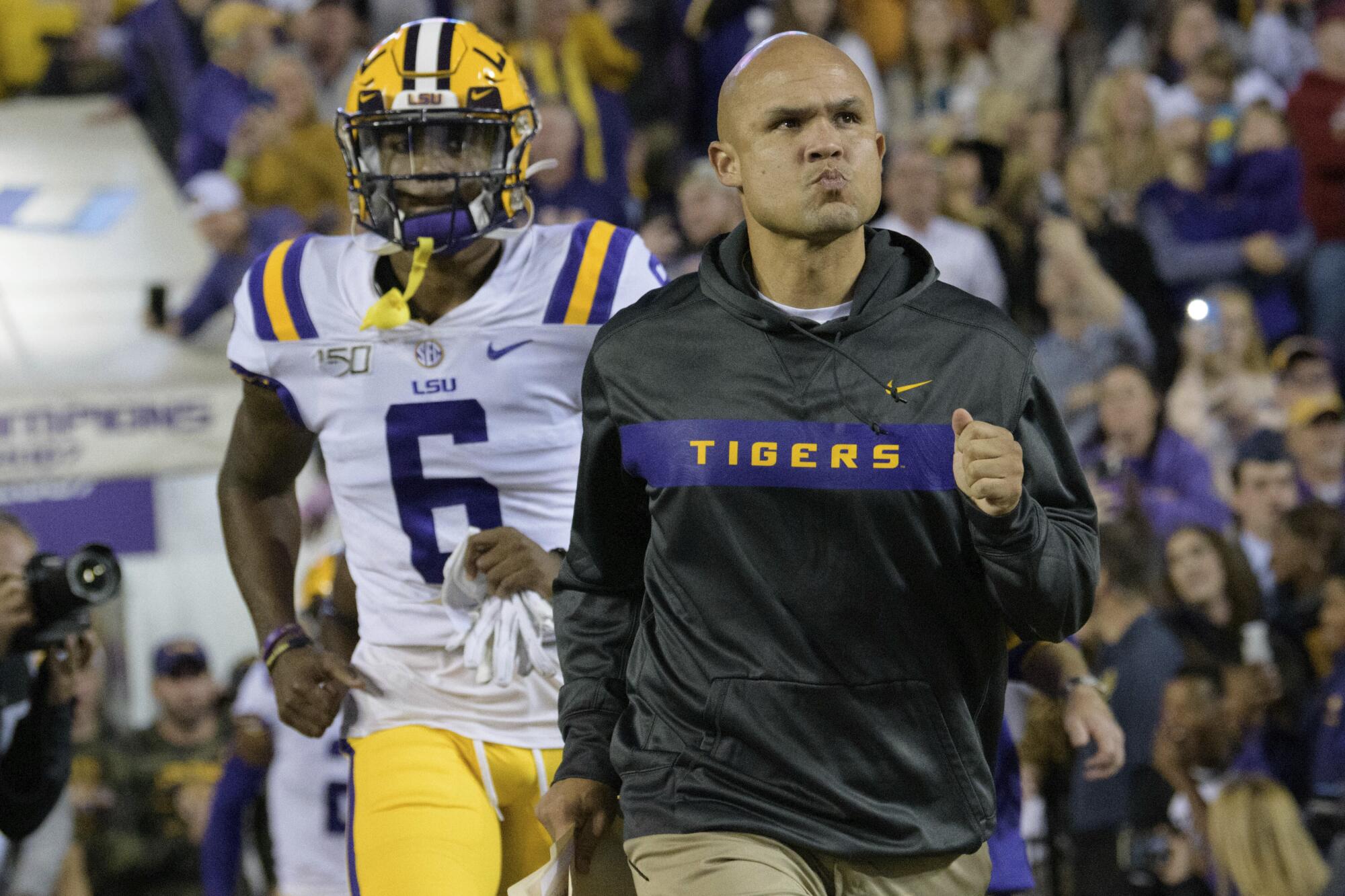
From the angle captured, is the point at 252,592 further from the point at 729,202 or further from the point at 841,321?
the point at 729,202

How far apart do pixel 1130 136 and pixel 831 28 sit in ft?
5.25

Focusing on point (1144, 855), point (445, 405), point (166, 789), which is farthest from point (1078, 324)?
point (445, 405)

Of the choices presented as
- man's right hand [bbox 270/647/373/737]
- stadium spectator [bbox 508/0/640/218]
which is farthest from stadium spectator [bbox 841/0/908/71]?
man's right hand [bbox 270/647/373/737]

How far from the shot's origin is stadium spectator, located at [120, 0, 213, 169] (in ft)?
30.3

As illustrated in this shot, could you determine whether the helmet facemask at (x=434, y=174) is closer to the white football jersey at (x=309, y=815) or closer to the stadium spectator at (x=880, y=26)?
the white football jersey at (x=309, y=815)

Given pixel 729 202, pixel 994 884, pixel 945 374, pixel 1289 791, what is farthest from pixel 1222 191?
pixel 945 374

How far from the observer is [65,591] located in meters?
4.20

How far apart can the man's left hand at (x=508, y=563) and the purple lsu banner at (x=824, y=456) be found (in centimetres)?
80

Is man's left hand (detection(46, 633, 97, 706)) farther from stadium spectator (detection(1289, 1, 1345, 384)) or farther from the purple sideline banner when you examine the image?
stadium spectator (detection(1289, 1, 1345, 384))

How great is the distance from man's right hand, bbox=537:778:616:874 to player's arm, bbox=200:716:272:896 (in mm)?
3550

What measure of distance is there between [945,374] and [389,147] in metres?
1.43

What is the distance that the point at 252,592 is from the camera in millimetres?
3596

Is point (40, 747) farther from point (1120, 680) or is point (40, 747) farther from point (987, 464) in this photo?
point (1120, 680)

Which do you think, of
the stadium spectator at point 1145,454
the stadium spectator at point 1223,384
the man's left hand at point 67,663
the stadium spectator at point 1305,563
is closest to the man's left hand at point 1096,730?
the man's left hand at point 67,663
